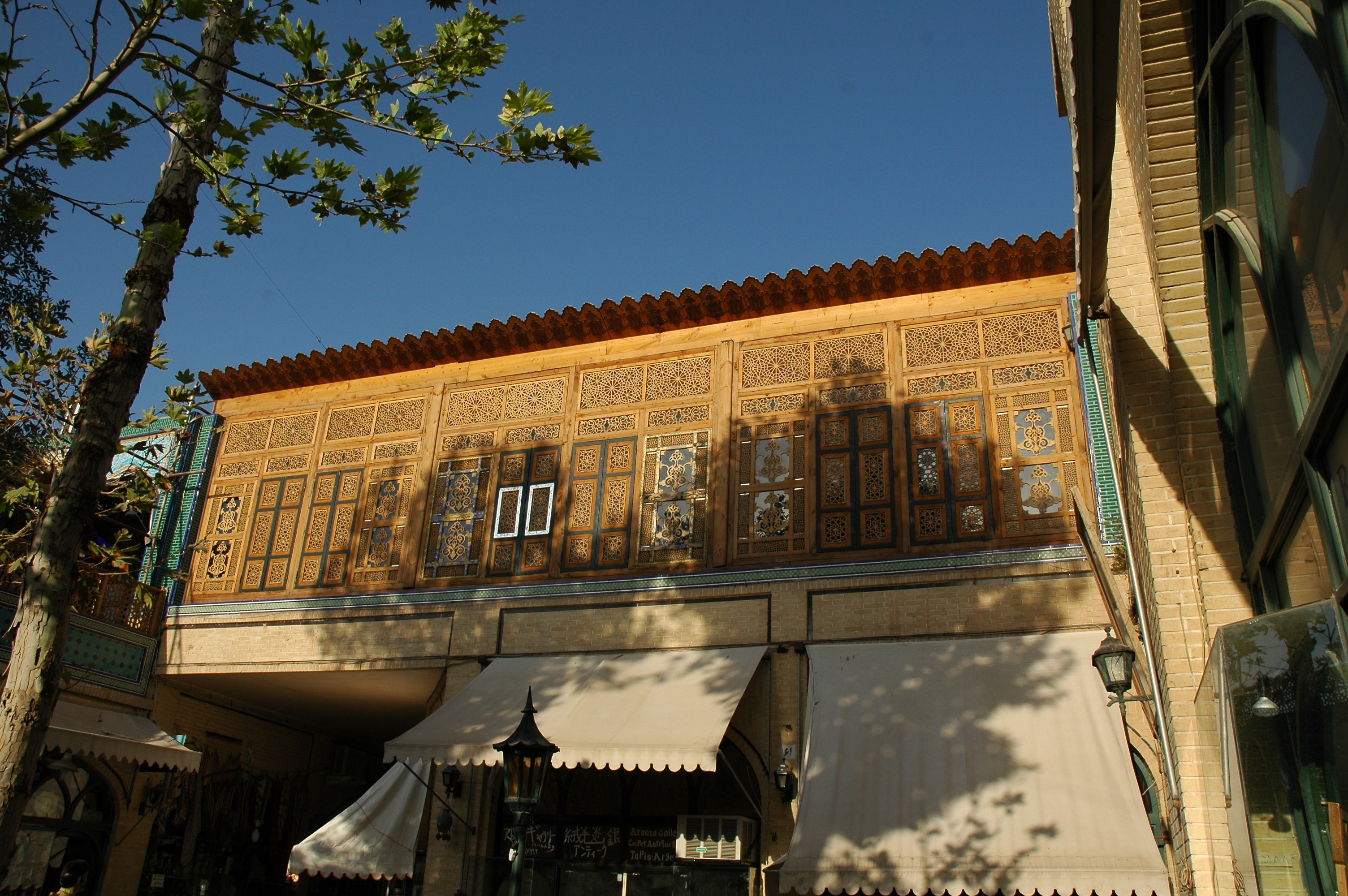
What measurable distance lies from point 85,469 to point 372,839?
226 inches

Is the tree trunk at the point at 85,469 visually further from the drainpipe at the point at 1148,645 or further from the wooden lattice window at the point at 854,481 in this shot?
the wooden lattice window at the point at 854,481

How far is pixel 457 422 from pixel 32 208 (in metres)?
6.90

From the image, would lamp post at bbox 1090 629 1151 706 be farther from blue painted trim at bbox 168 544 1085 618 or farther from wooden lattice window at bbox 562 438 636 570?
wooden lattice window at bbox 562 438 636 570

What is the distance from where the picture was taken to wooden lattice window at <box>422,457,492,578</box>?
1008cm

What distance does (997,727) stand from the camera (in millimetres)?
7141

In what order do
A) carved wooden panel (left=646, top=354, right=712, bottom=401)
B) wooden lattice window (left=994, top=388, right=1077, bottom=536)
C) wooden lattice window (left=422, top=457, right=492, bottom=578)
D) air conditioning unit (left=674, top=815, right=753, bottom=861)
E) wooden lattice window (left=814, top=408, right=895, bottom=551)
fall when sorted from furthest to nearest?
wooden lattice window (left=422, top=457, right=492, bottom=578)
carved wooden panel (left=646, top=354, right=712, bottom=401)
wooden lattice window (left=814, top=408, right=895, bottom=551)
wooden lattice window (left=994, top=388, right=1077, bottom=536)
air conditioning unit (left=674, top=815, right=753, bottom=861)

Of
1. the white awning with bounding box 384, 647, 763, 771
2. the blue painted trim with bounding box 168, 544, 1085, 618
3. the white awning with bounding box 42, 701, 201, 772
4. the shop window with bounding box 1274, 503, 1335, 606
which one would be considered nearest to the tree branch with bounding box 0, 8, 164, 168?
the shop window with bounding box 1274, 503, 1335, 606

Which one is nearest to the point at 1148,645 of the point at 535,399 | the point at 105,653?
the point at 535,399

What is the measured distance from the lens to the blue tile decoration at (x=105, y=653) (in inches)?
385

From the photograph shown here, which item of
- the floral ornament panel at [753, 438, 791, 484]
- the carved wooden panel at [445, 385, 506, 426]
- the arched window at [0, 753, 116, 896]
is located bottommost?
the arched window at [0, 753, 116, 896]

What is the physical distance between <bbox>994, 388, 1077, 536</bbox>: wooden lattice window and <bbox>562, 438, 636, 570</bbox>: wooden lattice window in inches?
136

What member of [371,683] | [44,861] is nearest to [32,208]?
[371,683]

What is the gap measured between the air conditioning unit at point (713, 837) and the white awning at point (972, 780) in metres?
1.19

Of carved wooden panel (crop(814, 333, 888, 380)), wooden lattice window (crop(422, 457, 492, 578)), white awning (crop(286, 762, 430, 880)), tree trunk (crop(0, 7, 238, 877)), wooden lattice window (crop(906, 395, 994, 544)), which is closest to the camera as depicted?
tree trunk (crop(0, 7, 238, 877))
